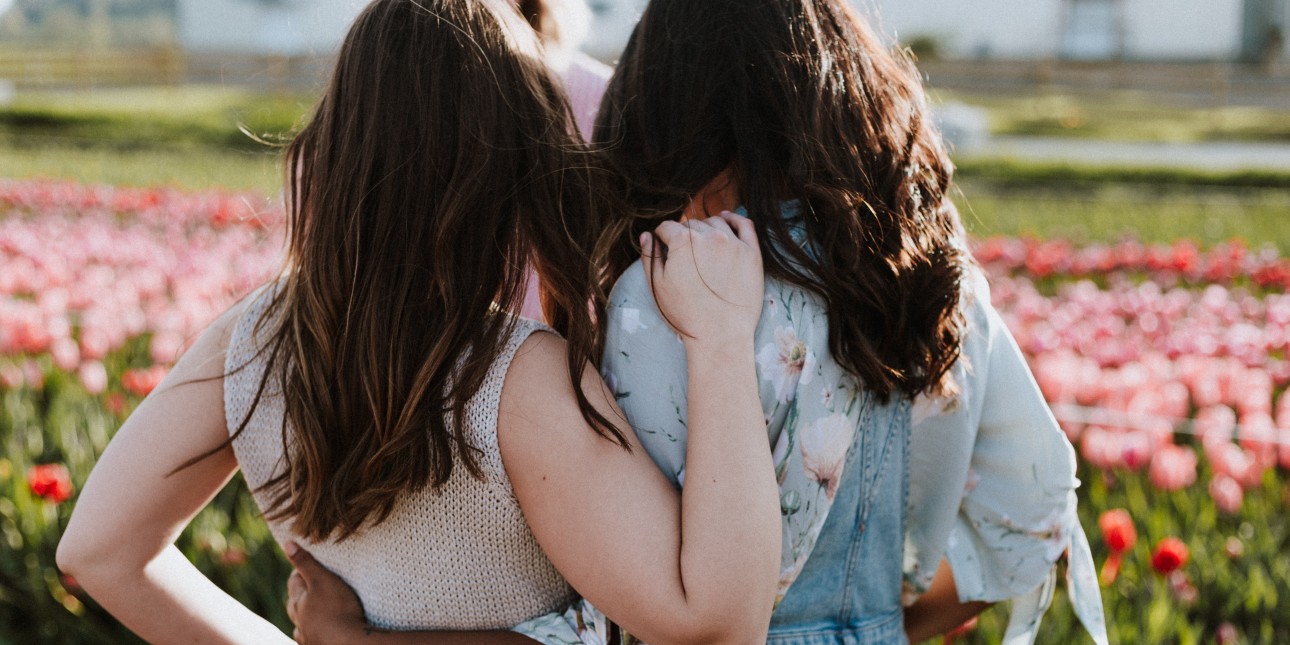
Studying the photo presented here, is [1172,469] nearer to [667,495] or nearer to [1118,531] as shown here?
[1118,531]

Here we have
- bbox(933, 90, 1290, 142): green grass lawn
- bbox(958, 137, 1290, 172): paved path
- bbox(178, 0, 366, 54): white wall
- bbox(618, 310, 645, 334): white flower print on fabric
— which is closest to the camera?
bbox(618, 310, 645, 334): white flower print on fabric

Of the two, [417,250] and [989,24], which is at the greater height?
[417,250]

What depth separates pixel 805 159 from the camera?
1316 mm

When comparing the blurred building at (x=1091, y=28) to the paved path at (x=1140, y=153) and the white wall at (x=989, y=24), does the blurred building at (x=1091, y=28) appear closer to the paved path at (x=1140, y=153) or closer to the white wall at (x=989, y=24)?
the white wall at (x=989, y=24)

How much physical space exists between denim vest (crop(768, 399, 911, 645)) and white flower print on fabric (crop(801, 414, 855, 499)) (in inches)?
2.9

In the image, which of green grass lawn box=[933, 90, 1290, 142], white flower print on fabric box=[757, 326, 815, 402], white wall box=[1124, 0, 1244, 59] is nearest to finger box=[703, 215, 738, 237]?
white flower print on fabric box=[757, 326, 815, 402]

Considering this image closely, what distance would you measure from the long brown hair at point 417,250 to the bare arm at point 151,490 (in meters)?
0.11

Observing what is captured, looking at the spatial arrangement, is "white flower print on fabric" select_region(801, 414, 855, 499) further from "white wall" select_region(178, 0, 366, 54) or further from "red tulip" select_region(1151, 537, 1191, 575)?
"white wall" select_region(178, 0, 366, 54)

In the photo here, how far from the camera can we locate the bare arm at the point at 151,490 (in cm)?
133

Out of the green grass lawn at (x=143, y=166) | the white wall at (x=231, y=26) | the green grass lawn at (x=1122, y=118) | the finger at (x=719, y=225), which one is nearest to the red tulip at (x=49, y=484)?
the finger at (x=719, y=225)

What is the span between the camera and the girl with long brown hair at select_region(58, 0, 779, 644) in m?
1.17

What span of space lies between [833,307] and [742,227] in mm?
133

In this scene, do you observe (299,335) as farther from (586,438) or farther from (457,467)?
(586,438)

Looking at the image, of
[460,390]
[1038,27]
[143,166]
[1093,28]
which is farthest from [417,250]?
[1093,28]
